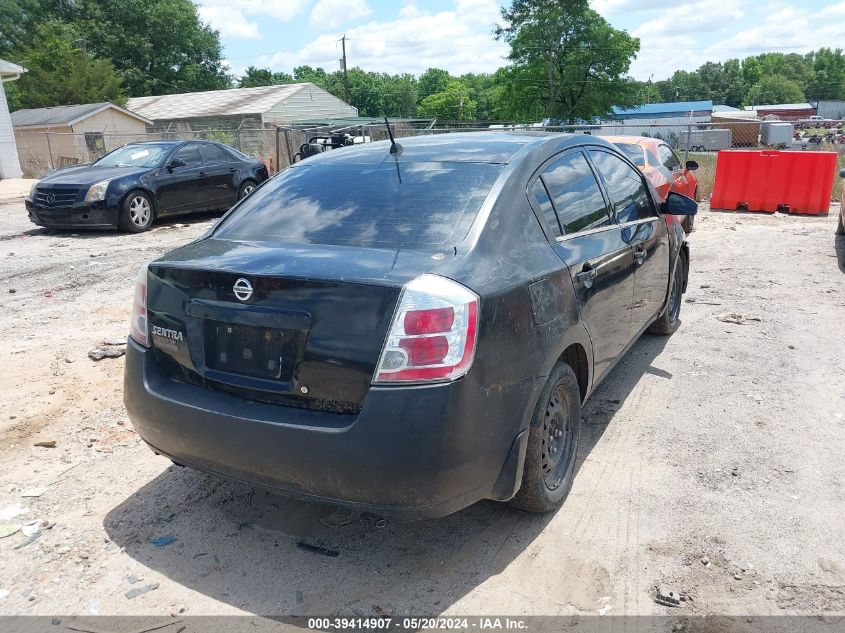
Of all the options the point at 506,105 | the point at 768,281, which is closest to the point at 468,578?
the point at 768,281

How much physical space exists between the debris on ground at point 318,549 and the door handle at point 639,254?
2.60m

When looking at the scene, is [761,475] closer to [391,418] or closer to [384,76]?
[391,418]

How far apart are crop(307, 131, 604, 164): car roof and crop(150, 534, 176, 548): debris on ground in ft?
7.02

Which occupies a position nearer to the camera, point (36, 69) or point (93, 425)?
point (93, 425)

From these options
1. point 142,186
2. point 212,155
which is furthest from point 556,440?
point 212,155

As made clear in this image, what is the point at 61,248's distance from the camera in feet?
34.4

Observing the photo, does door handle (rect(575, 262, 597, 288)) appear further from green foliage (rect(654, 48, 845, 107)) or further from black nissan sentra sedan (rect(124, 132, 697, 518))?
green foliage (rect(654, 48, 845, 107))

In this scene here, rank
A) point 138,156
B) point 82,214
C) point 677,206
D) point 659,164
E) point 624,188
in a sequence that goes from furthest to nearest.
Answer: point 138,156 < point 82,214 < point 659,164 < point 677,206 < point 624,188

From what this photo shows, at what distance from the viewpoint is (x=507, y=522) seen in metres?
3.33

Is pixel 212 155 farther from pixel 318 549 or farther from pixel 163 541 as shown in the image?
pixel 318 549

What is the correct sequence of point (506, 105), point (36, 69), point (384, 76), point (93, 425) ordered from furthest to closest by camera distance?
point (384, 76), point (506, 105), point (36, 69), point (93, 425)

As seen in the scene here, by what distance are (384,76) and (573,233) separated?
129m

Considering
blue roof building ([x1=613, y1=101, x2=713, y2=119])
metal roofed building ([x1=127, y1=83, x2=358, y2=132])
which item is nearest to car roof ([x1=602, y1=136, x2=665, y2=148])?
metal roofed building ([x1=127, y1=83, x2=358, y2=132])

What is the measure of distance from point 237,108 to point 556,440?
46591 millimetres
